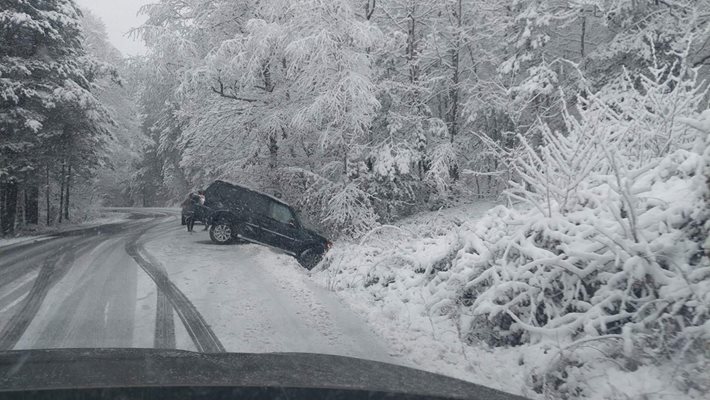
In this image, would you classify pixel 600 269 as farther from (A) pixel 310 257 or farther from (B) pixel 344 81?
(B) pixel 344 81

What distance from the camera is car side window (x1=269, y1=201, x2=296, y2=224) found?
12602 millimetres

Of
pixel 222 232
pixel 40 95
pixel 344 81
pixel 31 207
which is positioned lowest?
pixel 222 232

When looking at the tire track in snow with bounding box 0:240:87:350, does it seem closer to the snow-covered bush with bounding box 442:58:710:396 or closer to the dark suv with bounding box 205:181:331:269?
the dark suv with bounding box 205:181:331:269

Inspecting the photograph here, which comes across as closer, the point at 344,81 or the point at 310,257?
the point at 310,257

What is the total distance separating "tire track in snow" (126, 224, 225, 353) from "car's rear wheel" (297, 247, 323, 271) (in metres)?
4.44

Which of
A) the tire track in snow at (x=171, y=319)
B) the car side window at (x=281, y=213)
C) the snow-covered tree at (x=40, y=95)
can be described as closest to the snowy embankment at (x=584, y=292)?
the tire track in snow at (x=171, y=319)

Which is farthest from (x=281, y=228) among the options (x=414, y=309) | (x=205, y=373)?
(x=205, y=373)

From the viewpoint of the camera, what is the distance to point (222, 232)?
12.9m

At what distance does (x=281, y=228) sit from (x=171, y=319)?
6872mm

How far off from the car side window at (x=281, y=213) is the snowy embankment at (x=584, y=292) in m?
6.31

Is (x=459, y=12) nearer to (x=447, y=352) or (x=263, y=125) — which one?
(x=263, y=125)

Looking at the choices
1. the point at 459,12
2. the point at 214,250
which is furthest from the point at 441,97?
the point at 214,250

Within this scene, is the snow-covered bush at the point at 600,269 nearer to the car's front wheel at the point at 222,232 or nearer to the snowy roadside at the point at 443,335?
the snowy roadside at the point at 443,335

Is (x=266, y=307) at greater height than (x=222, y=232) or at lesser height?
lesser
